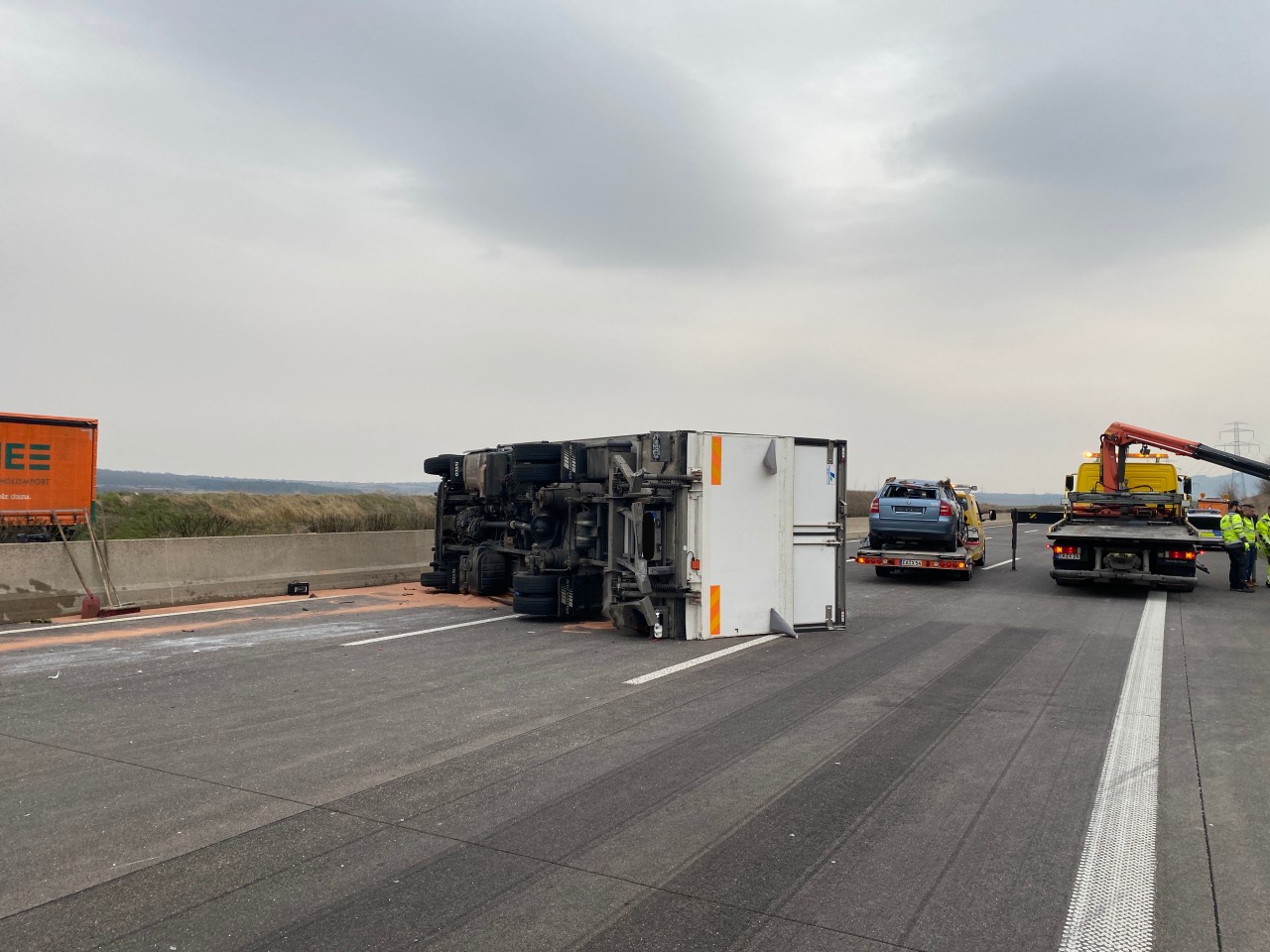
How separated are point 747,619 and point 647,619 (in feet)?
4.34

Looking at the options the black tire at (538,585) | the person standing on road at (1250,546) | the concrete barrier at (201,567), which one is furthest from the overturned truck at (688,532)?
the person standing on road at (1250,546)

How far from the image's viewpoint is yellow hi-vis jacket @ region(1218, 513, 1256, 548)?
18.2 metres

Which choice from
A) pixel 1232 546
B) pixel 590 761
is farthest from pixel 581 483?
pixel 1232 546

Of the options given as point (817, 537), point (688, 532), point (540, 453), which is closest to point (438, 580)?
point (540, 453)

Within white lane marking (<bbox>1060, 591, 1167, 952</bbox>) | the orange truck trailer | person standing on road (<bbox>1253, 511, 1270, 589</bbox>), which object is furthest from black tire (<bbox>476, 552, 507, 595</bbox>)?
person standing on road (<bbox>1253, 511, 1270, 589</bbox>)

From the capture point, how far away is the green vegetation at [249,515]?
2133cm

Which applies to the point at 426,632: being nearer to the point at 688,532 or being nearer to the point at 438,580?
the point at 688,532

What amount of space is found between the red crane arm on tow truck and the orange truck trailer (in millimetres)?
21361

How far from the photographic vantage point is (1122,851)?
470 cm

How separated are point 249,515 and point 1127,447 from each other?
73.6ft

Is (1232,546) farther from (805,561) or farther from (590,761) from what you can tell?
(590,761)

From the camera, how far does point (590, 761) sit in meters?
6.12

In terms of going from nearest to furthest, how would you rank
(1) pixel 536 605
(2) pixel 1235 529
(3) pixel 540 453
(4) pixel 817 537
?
(4) pixel 817 537
(1) pixel 536 605
(3) pixel 540 453
(2) pixel 1235 529

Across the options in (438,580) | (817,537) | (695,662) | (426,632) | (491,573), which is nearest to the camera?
(695,662)
